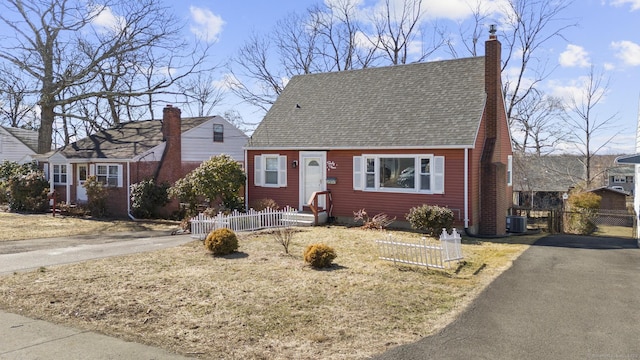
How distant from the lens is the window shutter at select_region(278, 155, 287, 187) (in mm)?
20062

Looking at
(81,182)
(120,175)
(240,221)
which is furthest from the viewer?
(81,182)

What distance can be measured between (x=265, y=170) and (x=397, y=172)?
20.6 ft

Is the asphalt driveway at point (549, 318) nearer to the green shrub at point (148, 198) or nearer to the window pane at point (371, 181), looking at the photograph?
the window pane at point (371, 181)

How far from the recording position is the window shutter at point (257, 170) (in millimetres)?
20734

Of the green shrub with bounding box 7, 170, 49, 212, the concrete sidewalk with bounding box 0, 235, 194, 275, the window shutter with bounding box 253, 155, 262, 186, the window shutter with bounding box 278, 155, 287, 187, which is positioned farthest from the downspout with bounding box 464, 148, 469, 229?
the green shrub with bounding box 7, 170, 49, 212

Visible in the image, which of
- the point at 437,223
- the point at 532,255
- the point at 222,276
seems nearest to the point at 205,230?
the point at 222,276

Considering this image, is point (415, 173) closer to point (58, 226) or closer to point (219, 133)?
point (219, 133)

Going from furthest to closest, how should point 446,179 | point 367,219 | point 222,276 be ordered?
1. point 367,219
2. point 446,179
3. point 222,276

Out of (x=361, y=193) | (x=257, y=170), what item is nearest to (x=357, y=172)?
(x=361, y=193)

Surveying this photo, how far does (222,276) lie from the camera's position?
9.70 m

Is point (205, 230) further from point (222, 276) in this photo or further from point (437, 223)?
point (437, 223)

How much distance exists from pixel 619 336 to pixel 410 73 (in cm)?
1566

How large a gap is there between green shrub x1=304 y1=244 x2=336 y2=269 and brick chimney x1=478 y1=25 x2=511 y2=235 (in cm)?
847

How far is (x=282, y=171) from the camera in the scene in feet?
66.1
